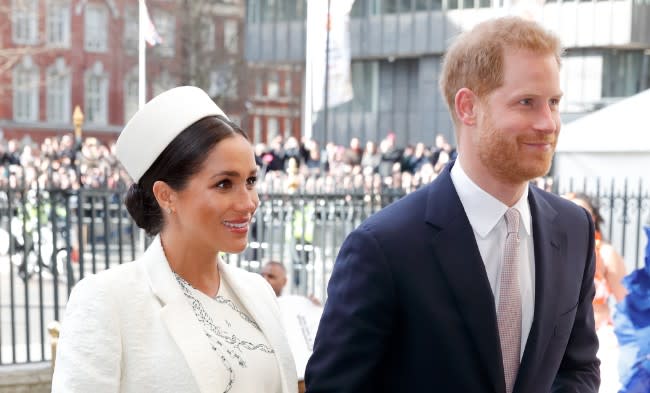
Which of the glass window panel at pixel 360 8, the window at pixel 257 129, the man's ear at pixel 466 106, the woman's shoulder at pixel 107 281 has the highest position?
the glass window panel at pixel 360 8

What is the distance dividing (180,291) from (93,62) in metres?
45.3

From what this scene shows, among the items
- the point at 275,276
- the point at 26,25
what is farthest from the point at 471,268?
the point at 26,25

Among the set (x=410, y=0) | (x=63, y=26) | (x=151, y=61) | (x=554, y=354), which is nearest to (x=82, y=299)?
(x=554, y=354)

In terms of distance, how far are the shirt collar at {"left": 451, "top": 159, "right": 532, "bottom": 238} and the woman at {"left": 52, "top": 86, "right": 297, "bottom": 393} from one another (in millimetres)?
523

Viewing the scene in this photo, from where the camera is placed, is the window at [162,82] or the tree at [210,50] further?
the window at [162,82]

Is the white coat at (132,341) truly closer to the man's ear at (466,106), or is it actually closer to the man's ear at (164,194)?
the man's ear at (164,194)

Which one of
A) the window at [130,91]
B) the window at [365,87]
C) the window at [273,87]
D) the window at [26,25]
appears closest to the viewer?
the window at [365,87]

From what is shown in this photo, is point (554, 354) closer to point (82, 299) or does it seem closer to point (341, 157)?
point (82, 299)

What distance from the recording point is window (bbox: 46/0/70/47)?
143 feet

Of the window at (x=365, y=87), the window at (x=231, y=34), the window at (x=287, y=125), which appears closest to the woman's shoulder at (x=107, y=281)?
the window at (x=365, y=87)

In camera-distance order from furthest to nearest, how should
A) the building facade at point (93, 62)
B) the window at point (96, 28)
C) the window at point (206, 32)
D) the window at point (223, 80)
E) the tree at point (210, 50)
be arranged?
the window at point (96, 28) → the building facade at point (93, 62) → the window at point (223, 80) → the window at point (206, 32) → the tree at point (210, 50)

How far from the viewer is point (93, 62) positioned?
45.7 m

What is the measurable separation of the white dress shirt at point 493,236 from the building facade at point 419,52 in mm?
31288

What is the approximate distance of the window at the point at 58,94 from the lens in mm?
44763
